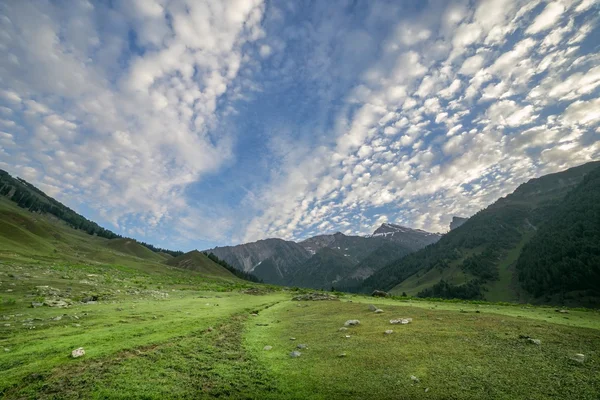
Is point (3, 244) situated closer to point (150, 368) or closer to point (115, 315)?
point (115, 315)

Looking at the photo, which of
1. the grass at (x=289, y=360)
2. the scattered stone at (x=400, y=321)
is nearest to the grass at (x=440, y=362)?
the grass at (x=289, y=360)

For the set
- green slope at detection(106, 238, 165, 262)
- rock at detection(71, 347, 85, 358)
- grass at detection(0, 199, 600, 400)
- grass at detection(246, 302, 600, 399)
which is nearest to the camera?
grass at detection(246, 302, 600, 399)

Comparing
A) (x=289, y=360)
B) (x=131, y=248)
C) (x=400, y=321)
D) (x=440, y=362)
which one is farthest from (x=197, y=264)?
(x=440, y=362)

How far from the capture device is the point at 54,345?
10.9 meters

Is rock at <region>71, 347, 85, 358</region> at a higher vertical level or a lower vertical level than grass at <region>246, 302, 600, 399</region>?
lower

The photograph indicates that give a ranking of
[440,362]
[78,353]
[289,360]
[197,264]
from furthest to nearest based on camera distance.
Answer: [197,264]
[289,360]
[78,353]
[440,362]

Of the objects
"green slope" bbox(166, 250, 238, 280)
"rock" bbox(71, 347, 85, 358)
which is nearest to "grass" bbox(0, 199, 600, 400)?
"rock" bbox(71, 347, 85, 358)

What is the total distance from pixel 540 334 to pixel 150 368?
1644cm

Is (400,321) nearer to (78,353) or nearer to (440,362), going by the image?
(440,362)

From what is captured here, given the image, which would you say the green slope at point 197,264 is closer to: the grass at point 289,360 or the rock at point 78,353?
the grass at point 289,360

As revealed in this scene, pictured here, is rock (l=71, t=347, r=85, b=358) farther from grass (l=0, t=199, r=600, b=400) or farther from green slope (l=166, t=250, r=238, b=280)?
green slope (l=166, t=250, r=238, b=280)

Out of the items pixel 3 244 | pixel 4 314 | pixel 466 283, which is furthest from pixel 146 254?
pixel 466 283

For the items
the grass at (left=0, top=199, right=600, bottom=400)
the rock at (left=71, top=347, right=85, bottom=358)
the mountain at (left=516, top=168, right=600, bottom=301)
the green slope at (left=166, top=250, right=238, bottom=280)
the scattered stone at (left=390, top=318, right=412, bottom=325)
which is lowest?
the rock at (left=71, top=347, right=85, bottom=358)

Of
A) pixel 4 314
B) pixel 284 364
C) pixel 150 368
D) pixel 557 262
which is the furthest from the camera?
pixel 557 262
